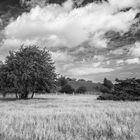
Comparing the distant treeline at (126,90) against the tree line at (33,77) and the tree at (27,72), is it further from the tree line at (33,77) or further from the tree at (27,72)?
the tree at (27,72)

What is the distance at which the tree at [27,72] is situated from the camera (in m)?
37.1

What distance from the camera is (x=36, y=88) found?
40.5m

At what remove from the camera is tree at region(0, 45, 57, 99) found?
37062mm

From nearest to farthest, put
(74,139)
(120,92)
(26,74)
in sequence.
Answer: (74,139), (120,92), (26,74)

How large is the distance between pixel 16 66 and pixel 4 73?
8.01 ft

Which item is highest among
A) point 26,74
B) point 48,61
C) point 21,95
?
point 48,61

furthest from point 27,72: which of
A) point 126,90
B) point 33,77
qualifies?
point 126,90

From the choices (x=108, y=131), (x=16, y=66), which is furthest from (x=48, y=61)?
(x=108, y=131)

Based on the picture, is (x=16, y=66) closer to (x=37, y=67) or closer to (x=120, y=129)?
(x=37, y=67)

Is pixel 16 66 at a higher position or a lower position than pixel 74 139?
higher

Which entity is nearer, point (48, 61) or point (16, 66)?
point (16, 66)

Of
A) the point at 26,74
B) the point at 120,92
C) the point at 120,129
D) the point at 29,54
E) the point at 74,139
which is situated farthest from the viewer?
the point at 29,54

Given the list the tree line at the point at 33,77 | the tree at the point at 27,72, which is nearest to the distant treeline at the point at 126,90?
the tree line at the point at 33,77

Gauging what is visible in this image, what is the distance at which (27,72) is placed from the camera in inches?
1457
